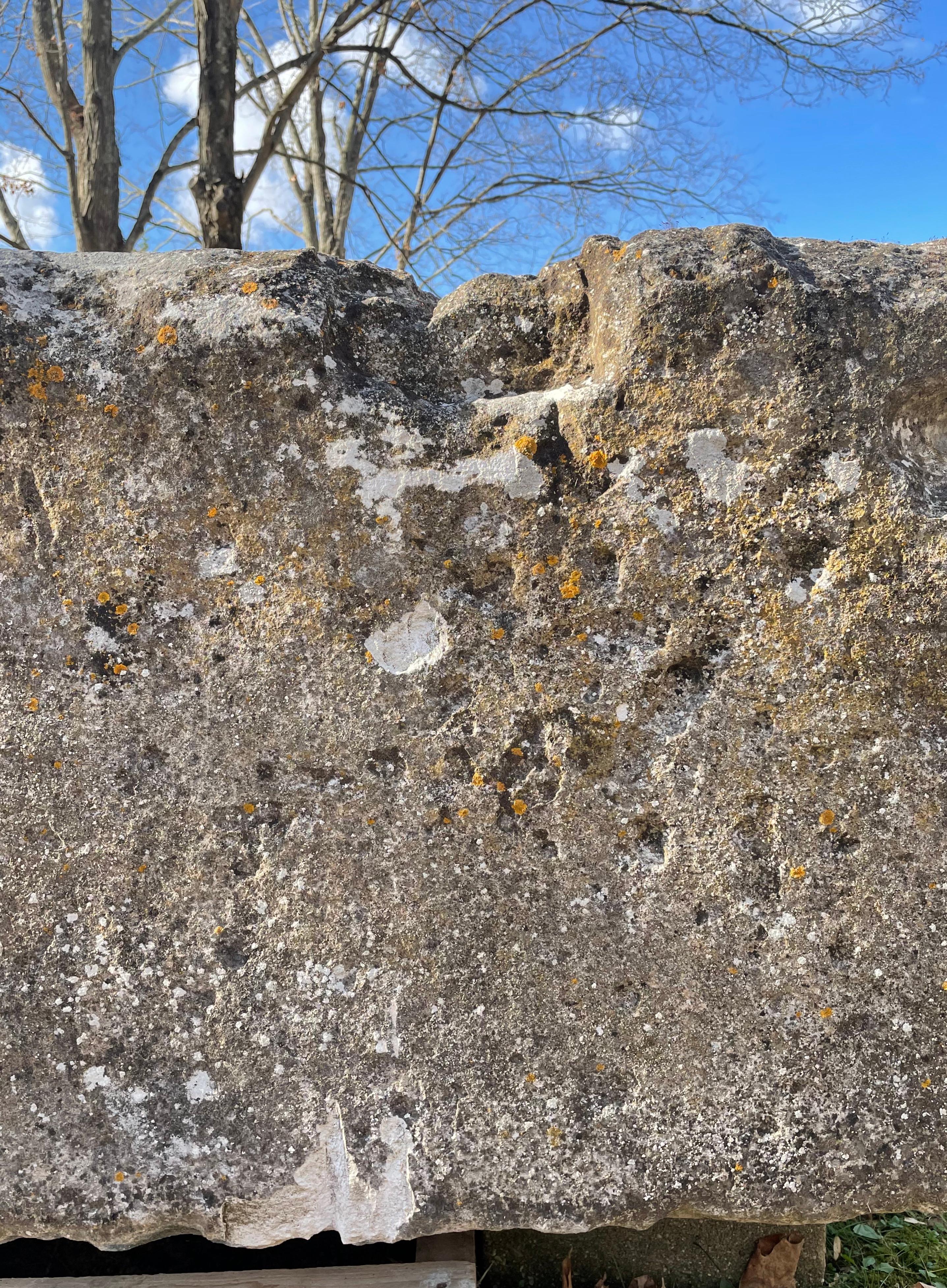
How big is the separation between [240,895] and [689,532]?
0.92 metres

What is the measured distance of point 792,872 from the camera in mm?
1473

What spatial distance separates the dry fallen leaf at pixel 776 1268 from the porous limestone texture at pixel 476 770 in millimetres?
465

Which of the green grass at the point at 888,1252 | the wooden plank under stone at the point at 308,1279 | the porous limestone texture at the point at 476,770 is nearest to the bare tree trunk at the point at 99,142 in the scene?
the porous limestone texture at the point at 476,770

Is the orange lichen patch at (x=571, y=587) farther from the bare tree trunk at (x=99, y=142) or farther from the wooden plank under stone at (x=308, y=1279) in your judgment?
the bare tree trunk at (x=99, y=142)

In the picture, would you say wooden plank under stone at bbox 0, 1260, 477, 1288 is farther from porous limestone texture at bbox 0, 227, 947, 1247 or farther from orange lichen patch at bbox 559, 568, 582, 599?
orange lichen patch at bbox 559, 568, 582, 599

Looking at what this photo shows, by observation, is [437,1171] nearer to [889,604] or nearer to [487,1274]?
[487,1274]

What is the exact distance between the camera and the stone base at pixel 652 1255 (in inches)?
71.2

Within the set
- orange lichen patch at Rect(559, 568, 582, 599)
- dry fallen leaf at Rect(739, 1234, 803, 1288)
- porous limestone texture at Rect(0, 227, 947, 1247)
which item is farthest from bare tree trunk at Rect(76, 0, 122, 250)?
dry fallen leaf at Rect(739, 1234, 803, 1288)

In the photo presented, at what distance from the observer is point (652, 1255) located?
5.96ft

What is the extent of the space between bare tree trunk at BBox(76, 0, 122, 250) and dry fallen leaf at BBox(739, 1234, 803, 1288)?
4.05 m

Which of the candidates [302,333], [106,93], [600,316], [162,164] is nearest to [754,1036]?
[600,316]

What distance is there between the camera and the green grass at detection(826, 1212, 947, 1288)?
1.92 metres

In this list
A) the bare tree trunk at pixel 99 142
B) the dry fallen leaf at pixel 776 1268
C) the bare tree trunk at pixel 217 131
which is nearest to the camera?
the dry fallen leaf at pixel 776 1268

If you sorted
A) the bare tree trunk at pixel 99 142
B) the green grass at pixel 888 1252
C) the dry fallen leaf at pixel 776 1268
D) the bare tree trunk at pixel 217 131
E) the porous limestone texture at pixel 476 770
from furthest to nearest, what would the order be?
1. the bare tree trunk at pixel 99 142
2. the bare tree trunk at pixel 217 131
3. the green grass at pixel 888 1252
4. the dry fallen leaf at pixel 776 1268
5. the porous limestone texture at pixel 476 770
